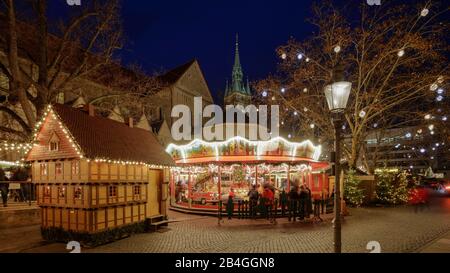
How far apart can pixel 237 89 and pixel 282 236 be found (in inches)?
2417

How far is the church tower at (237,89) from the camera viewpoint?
227ft

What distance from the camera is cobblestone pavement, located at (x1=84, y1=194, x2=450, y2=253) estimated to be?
9.38m

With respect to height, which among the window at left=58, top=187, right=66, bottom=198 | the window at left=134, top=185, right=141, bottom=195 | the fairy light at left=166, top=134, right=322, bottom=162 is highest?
the fairy light at left=166, top=134, right=322, bottom=162

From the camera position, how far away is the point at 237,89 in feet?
232

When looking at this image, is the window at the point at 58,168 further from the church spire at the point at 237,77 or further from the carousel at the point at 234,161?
the church spire at the point at 237,77

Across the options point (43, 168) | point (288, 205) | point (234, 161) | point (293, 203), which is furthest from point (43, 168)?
point (293, 203)

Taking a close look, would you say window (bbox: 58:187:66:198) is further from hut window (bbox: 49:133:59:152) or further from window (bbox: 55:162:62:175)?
hut window (bbox: 49:133:59:152)

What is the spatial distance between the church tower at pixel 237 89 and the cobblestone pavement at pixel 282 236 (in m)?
55.5

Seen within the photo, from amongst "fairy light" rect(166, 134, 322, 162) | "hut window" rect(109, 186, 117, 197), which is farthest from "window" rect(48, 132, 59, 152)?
"fairy light" rect(166, 134, 322, 162)

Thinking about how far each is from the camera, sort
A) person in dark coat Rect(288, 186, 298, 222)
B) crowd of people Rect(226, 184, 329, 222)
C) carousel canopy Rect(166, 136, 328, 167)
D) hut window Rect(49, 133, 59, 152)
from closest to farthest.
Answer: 1. hut window Rect(49, 133, 59, 152)
2. person in dark coat Rect(288, 186, 298, 222)
3. crowd of people Rect(226, 184, 329, 222)
4. carousel canopy Rect(166, 136, 328, 167)

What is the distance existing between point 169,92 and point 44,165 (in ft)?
98.9

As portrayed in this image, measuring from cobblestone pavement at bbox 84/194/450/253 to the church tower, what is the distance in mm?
55531

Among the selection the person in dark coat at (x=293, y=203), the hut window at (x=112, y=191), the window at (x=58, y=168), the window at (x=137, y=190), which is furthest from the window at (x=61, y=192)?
the person in dark coat at (x=293, y=203)
